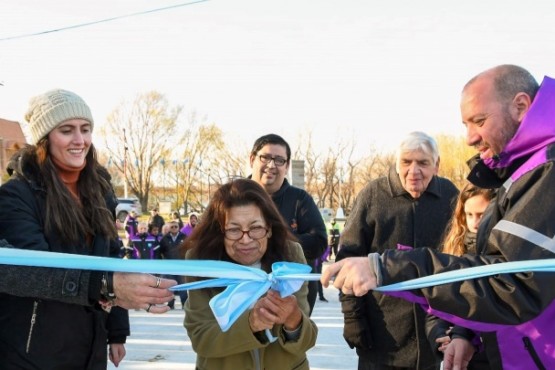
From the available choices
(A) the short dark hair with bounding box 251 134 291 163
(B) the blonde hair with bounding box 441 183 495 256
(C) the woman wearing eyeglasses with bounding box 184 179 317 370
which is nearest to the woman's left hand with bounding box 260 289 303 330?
(C) the woman wearing eyeglasses with bounding box 184 179 317 370

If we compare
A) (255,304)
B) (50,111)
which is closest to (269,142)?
(50,111)

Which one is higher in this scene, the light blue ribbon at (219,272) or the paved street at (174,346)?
the light blue ribbon at (219,272)

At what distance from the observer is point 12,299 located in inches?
96.0

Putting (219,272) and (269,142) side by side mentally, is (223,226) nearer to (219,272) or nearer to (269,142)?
(219,272)

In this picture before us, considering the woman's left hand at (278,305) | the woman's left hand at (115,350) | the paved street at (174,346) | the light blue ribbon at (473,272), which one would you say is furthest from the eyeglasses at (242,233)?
the paved street at (174,346)

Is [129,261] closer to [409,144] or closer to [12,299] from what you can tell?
[12,299]

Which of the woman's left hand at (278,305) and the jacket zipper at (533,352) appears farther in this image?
the woman's left hand at (278,305)

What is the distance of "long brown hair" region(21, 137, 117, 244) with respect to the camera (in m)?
2.54

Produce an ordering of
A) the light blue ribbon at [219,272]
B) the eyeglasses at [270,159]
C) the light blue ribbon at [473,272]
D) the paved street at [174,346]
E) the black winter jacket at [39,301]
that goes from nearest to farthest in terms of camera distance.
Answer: the light blue ribbon at [473,272]
the light blue ribbon at [219,272]
the black winter jacket at [39,301]
the eyeglasses at [270,159]
the paved street at [174,346]

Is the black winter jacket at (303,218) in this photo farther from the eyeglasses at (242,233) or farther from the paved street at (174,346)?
the eyeglasses at (242,233)

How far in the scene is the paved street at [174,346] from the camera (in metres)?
5.58

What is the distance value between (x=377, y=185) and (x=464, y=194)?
618mm

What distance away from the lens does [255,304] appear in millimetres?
2297

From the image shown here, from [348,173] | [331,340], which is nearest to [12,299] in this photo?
[331,340]
